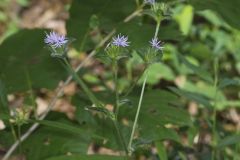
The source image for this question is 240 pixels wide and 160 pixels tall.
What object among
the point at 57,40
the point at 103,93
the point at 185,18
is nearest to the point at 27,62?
the point at 103,93

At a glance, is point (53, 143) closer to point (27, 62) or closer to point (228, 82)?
point (27, 62)

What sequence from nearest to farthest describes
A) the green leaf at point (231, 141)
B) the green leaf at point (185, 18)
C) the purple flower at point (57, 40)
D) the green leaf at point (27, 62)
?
1. the purple flower at point (57, 40)
2. the green leaf at point (231, 141)
3. the green leaf at point (27, 62)
4. the green leaf at point (185, 18)

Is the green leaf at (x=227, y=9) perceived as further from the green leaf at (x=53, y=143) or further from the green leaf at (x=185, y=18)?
the green leaf at (x=185, y=18)

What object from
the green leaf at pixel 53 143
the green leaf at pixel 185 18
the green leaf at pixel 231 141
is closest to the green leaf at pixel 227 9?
the green leaf at pixel 231 141

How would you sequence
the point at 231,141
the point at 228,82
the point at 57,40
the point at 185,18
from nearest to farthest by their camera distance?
1. the point at 57,40
2. the point at 231,141
3. the point at 228,82
4. the point at 185,18

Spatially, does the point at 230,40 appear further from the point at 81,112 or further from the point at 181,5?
the point at 81,112

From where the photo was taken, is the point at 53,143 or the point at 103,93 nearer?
the point at 53,143

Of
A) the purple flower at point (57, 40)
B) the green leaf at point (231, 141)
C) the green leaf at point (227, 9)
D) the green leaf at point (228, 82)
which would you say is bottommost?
the green leaf at point (231, 141)

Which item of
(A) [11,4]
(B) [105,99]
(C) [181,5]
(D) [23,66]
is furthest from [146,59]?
(A) [11,4]
